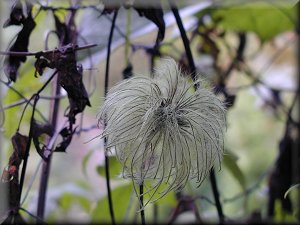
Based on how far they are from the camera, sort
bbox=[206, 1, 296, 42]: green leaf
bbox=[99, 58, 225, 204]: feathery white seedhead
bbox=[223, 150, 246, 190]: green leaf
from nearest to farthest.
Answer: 1. bbox=[99, 58, 225, 204]: feathery white seedhead
2. bbox=[223, 150, 246, 190]: green leaf
3. bbox=[206, 1, 296, 42]: green leaf

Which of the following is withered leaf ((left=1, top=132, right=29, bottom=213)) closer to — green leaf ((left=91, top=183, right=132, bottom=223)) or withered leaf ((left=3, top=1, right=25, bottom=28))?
withered leaf ((left=3, top=1, right=25, bottom=28))

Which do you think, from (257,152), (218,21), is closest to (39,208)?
(218,21)

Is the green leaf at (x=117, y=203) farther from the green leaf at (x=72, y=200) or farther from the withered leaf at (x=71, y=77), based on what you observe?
the withered leaf at (x=71, y=77)

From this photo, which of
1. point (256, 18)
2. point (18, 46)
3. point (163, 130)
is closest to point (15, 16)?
point (18, 46)

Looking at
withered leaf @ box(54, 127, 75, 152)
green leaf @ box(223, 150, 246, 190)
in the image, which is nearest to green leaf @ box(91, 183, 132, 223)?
green leaf @ box(223, 150, 246, 190)

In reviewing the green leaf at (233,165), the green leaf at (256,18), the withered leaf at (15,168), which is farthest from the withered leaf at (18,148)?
the green leaf at (256,18)

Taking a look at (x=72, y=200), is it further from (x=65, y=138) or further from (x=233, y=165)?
(x=65, y=138)
